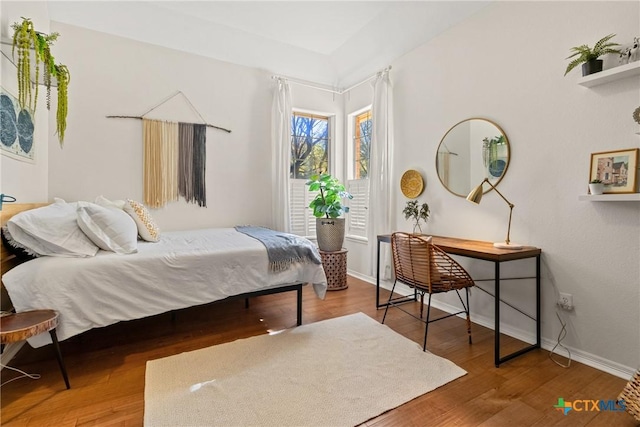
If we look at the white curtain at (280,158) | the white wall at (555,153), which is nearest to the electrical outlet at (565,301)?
the white wall at (555,153)

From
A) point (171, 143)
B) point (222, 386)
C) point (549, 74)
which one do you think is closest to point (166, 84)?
point (171, 143)

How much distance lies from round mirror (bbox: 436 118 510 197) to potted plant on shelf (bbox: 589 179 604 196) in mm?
625

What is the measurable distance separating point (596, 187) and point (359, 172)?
2.83 m

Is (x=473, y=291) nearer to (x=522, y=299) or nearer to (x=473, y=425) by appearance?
(x=522, y=299)

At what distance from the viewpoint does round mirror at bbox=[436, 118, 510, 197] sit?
2.54 metres

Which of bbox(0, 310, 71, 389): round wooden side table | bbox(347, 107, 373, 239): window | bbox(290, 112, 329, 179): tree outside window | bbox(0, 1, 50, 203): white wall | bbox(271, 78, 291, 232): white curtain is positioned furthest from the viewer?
bbox(290, 112, 329, 179): tree outside window

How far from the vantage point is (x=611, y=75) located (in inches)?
71.5

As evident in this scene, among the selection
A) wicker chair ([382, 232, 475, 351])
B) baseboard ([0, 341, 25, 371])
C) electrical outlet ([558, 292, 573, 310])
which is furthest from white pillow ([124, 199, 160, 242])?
electrical outlet ([558, 292, 573, 310])

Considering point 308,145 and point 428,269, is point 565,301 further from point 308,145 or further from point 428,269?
point 308,145

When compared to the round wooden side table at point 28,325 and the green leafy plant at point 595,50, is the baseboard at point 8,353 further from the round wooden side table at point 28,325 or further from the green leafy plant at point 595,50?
the green leafy plant at point 595,50

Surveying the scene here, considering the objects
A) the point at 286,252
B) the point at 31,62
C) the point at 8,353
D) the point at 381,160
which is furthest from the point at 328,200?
the point at 8,353

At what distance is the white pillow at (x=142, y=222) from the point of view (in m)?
2.63

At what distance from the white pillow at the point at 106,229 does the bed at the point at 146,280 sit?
0.23 ft

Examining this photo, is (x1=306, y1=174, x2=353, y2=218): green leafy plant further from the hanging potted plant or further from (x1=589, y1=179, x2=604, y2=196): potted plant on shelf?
the hanging potted plant
